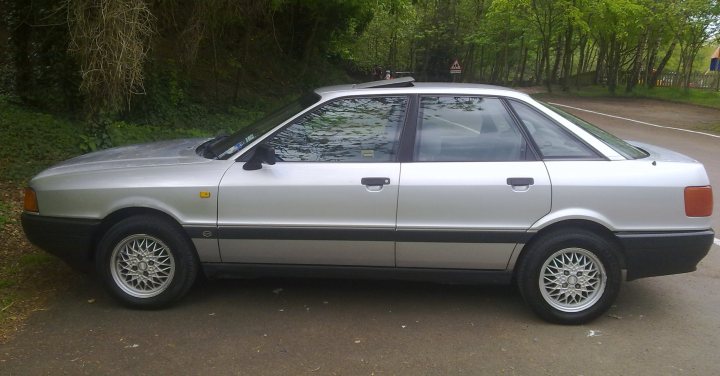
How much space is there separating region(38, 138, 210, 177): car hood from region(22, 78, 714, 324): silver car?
49mm

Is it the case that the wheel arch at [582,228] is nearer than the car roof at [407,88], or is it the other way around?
the wheel arch at [582,228]

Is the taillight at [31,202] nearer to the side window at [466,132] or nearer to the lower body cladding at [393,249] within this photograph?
the lower body cladding at [393,249]

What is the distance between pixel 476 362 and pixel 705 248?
6.00 feet

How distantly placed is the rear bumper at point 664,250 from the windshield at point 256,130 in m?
2.44

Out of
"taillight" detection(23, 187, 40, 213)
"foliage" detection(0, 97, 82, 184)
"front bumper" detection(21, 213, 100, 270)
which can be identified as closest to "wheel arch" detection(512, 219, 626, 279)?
"front bumper" detection(21, 213, 100, 270)

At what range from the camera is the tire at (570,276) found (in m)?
4.17

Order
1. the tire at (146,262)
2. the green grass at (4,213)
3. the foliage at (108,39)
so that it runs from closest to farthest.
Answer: the tire at (146,262) < the green grass at (4,213) < the foliage at (108,39)

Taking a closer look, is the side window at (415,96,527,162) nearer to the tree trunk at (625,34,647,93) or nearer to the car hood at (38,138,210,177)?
the car hood at (38,138,210,177)

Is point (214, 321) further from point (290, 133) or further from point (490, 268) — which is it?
point (490, 268)

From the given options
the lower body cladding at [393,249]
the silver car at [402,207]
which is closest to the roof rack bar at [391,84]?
the silver car at [402,207]

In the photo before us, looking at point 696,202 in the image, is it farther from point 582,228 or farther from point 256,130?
point 256,130

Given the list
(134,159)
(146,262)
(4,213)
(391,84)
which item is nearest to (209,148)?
(134,159)

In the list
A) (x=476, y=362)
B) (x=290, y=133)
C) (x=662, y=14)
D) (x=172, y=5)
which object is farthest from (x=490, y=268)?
(x=662, y=14)

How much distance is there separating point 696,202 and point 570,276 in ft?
3.20
